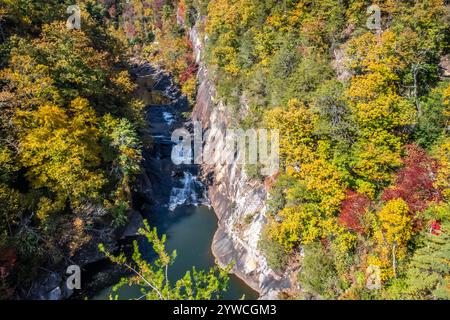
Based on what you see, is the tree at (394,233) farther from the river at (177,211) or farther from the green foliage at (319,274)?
the river at (177,211)

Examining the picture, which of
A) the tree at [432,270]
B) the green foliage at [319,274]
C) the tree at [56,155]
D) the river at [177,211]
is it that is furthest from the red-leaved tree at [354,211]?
the tree at [56,155]

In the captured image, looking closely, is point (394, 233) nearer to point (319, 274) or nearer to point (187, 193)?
point (319, 274)

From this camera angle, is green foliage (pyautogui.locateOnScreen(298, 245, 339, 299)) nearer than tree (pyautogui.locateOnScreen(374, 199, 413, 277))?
No

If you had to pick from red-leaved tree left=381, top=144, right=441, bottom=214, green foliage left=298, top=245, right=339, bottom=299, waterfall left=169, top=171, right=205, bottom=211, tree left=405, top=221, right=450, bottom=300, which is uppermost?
red-leaved tree left=381, top=144, right=441, bottom=214

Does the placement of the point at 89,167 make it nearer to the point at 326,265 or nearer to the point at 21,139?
the point at 21,139

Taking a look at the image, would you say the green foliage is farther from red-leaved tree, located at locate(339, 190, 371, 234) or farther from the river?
the river

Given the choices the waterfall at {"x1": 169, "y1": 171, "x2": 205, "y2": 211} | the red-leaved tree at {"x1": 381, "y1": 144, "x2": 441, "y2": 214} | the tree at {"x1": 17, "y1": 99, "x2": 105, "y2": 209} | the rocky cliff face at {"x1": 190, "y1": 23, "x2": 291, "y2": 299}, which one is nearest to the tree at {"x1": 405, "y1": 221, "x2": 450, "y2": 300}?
the red-leaved tree at {"x1": 381, "y1": 144, "x2": 441, "y2": 214}

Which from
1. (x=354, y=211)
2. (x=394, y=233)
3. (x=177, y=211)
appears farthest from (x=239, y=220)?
(x=394, y=233)
